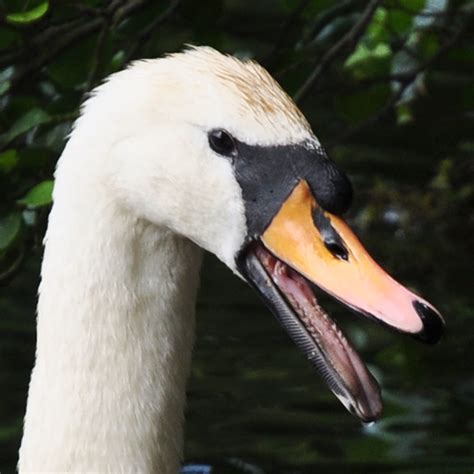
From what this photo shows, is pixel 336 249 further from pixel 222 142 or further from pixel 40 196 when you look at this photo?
pixel 40 196

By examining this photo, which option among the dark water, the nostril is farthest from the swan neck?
the dark water

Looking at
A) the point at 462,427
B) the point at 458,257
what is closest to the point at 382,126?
the point at 458,257

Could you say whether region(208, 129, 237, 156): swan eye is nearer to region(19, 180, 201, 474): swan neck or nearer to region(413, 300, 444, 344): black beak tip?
region(19, 180, 201, 474): swan neck

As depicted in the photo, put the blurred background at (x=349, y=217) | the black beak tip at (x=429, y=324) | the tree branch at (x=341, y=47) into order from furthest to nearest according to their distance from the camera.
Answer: the tree branch at (x=341, y=47), the blurred background at (x=349, y=217), the black beak tip at (x=429, y=324)

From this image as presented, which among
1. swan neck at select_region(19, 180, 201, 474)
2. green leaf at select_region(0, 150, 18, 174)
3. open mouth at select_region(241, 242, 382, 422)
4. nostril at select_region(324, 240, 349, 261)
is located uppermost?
nostril at select_region(324, 240, 349, 261)

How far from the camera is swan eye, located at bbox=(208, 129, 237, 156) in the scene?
391 cm

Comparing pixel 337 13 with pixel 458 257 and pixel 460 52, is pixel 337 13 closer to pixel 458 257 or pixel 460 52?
pixel 460 52

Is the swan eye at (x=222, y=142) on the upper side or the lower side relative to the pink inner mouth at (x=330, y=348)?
upper

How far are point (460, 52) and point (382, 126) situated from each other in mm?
4649

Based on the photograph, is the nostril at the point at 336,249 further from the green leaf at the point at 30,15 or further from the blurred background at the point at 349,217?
the green leaf at the point at 30,15

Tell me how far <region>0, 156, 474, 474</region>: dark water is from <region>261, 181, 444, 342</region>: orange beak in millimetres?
2844

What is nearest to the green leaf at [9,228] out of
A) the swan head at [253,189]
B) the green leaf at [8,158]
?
the green leaf at [8,158]

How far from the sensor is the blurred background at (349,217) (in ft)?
17.6

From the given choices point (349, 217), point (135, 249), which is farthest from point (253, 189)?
point (349, 217)
